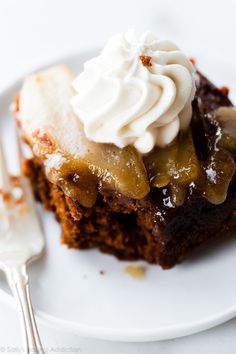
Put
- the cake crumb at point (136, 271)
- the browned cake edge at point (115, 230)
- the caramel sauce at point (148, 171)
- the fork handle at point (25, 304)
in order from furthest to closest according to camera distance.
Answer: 1. the cake crumb at point (136, 271)
2. the browned cake edge at point (115, 230)
3. the caramel sauce at point (148, 171)
4. the fork handle at point (25, 304)

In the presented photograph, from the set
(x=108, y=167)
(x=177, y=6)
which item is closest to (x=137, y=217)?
(x=108, y=167)

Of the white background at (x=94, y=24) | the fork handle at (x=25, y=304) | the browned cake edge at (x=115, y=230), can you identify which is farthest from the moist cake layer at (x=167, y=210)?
the white background at (x=94, y=24)

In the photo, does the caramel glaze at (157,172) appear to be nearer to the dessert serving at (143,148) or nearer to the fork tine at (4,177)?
the dessert serving at (143,148)

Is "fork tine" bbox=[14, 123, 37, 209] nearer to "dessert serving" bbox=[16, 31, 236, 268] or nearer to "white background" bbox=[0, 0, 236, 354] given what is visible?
"dessert serving" bbox=[16, 31, 236, 268]

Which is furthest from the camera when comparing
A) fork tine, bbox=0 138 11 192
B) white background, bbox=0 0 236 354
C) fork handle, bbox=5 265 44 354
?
white background, bbox=0 0 236 354

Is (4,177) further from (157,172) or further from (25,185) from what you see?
(157,172)

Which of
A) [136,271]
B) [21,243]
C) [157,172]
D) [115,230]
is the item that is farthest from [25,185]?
[157,172]

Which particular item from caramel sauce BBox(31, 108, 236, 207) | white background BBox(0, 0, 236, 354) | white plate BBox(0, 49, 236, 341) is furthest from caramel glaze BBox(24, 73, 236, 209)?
white background BBox(0, 0, 236, 354)

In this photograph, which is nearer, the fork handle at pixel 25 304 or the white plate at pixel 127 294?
the fork handle at pixel 25 304
